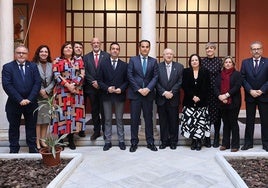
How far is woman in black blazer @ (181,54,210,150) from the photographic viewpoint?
638 cm

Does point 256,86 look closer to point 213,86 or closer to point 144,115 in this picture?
point 213,86

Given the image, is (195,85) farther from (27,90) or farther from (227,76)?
(27,90)

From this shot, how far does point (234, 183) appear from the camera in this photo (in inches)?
183

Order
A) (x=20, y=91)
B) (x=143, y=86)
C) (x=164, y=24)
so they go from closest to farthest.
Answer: (x=20, y=91)
(x=143, y=86)
(x=164, y=24)

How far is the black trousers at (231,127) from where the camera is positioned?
250 inches

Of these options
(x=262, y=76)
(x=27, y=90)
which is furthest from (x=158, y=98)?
(x=27, y=90)

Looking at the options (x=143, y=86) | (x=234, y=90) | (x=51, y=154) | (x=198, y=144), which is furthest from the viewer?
(x=198, y=144)

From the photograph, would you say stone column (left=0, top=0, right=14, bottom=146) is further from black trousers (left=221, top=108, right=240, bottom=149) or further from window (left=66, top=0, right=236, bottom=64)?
black trousers (left=221, top=108, right=240, bottom=149)

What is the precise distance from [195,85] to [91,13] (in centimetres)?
489

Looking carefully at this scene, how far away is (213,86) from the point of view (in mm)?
6566

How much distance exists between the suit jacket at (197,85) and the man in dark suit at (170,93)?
0.12 metres

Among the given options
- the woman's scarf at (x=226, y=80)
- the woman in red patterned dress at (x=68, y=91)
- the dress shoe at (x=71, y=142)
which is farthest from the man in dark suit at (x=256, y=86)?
the dress shoe at (x=71, y=142)

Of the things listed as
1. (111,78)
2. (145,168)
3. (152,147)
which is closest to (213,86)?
(152,147)

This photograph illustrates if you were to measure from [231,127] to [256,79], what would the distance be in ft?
2.92
